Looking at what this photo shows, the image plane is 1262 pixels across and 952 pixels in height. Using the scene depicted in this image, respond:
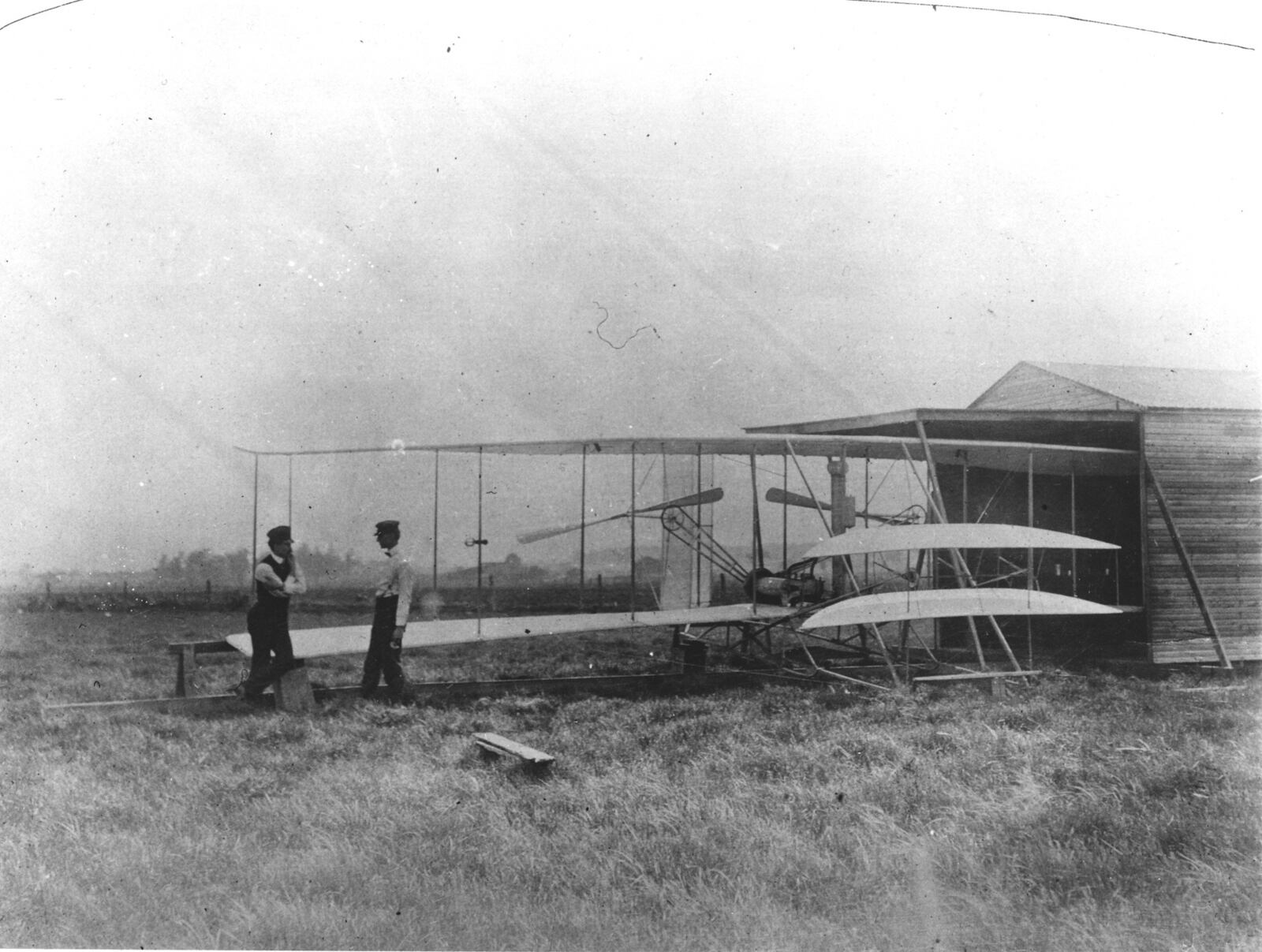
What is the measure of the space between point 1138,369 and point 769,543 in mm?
6317

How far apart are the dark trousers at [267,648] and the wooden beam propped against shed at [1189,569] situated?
32.7 feet

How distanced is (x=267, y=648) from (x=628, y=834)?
4.08 metres

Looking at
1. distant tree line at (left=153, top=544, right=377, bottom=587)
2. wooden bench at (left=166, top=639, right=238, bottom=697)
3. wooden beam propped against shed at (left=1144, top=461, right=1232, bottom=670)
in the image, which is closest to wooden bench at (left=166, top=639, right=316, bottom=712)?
wooden bench at (left=166, top=639, right=238, bottom=697)

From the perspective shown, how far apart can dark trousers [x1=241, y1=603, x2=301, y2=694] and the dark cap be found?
0.53 m

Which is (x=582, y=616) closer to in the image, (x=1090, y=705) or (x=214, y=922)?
(x=1090, y=705)

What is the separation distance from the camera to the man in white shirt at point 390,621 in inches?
332

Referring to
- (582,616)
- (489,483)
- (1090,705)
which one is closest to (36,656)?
(489,483)

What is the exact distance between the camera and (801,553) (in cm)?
1332

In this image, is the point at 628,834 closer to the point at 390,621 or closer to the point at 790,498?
the point at 390,621

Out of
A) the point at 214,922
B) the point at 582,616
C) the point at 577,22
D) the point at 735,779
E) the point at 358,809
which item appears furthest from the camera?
the point at 582,616

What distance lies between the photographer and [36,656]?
9.44m

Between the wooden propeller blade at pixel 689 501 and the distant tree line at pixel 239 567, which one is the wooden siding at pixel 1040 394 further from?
the distant tree line at pixel 239 567

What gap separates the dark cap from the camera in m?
7.50

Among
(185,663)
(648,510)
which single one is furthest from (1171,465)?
(185,663)
